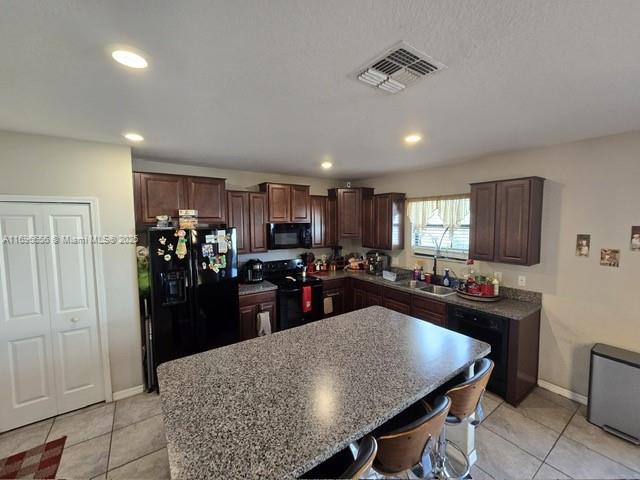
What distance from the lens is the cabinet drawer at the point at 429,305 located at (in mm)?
3148

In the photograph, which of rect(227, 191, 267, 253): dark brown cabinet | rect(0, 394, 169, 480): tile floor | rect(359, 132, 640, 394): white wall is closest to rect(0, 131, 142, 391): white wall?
rect(0, 394, 169, 480): tile floor

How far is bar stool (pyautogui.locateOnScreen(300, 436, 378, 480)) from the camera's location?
993 millimetres

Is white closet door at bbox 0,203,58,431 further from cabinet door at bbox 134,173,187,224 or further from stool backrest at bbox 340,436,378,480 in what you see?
stool backrest at bbox 340,436,378,480

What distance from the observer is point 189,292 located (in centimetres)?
293

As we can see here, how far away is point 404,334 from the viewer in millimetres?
2029

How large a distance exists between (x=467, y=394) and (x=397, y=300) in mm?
2240

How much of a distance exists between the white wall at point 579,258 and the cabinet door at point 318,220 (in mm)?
2537

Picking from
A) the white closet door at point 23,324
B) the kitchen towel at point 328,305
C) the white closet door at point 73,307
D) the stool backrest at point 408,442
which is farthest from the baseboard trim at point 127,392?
the stool backrest at point 408,442

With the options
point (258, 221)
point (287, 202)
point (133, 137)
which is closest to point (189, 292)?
point (258, 221)

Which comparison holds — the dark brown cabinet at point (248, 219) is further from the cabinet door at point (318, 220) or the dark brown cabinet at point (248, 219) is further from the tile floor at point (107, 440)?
the tile floor at point (107, 440)

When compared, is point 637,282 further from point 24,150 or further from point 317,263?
point 24,150

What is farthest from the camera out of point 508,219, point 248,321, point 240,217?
point 240,217

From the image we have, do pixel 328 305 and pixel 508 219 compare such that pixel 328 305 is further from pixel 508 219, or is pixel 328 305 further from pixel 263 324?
pixel 508 219

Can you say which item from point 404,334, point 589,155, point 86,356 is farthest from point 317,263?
point 589,155
